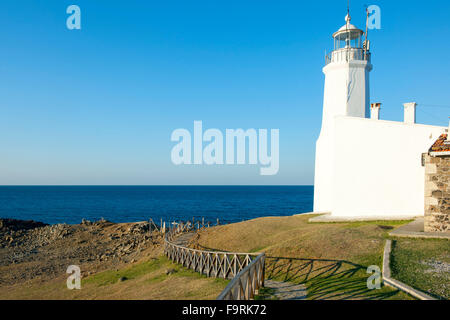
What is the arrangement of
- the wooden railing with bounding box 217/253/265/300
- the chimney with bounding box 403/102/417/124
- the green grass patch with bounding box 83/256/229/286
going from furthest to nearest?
the chimney with bounding box 403/102/417/124, the green grass patch with bounding box 83/256/229/286, the wooden railing with bounding box 217/253/265/300

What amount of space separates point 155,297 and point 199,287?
1.74m

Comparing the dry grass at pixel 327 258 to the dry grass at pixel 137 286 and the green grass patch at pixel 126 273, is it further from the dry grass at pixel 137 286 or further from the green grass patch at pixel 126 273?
the green grass patch at pixel 126 273

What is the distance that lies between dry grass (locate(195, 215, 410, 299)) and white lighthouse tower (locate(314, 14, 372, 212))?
8.50 meters

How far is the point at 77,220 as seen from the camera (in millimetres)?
63094

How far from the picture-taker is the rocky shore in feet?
77.3

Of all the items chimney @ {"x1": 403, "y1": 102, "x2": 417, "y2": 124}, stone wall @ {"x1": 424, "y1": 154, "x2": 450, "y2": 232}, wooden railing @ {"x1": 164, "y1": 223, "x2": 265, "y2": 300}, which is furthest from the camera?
chimney @ {"x1": 403, "y1": 102, "x2": 417, "y2": 124}

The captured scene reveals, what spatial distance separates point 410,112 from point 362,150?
3.77 meters

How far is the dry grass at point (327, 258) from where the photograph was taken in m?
10.0

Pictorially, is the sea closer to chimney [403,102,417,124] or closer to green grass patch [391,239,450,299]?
chimney [403,102,417,124]

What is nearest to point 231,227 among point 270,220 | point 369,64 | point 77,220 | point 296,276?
point 270,220

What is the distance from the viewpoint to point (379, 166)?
2162 cm

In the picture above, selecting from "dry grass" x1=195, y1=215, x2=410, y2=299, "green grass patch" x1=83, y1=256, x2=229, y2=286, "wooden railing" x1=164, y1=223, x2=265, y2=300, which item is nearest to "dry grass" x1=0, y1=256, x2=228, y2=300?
"green grass patch" x1=83, y1=256, x2=229, y2=286

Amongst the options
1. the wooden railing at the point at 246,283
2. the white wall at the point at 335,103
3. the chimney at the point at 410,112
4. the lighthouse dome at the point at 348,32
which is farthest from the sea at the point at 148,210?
the wooden railing at the point at 246,283
